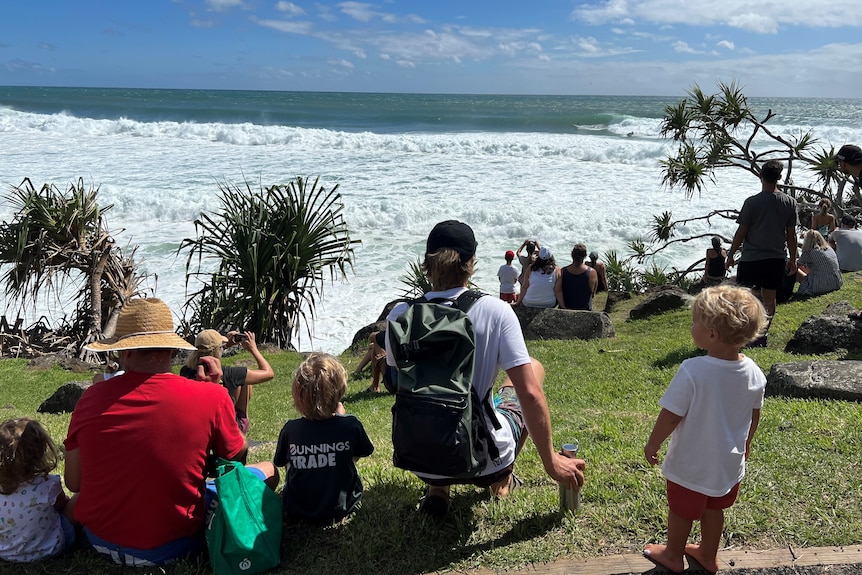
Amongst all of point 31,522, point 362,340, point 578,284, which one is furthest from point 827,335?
point 31,522

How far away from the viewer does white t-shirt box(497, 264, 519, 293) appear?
1080cm

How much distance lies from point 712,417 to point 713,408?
4cm

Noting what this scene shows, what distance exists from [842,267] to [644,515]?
9.98 meters

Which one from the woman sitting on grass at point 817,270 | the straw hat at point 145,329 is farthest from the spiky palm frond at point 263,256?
the straw hat at point 145,329

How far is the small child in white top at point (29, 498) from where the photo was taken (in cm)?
295

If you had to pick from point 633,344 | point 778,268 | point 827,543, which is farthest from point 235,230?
point 827,543

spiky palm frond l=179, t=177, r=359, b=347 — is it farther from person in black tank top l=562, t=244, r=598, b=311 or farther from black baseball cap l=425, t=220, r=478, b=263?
black baseball cap l=425, t=220, r=478, b=263

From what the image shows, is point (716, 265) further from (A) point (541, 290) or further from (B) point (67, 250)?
(B) point (67, 250)

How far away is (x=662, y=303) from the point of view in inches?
418

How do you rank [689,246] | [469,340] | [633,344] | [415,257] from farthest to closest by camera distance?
[689,246] → [415,257] → [633,344] → [469,340]

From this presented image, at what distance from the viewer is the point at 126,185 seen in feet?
75.6

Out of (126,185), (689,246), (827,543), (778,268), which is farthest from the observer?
(126,185)

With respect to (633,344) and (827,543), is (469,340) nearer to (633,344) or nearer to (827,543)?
(827,543)

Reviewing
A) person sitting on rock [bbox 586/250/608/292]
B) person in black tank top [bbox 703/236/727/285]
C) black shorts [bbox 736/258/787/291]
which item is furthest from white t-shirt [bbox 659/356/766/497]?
person in black tank top [bbox 703/236/727/285]
